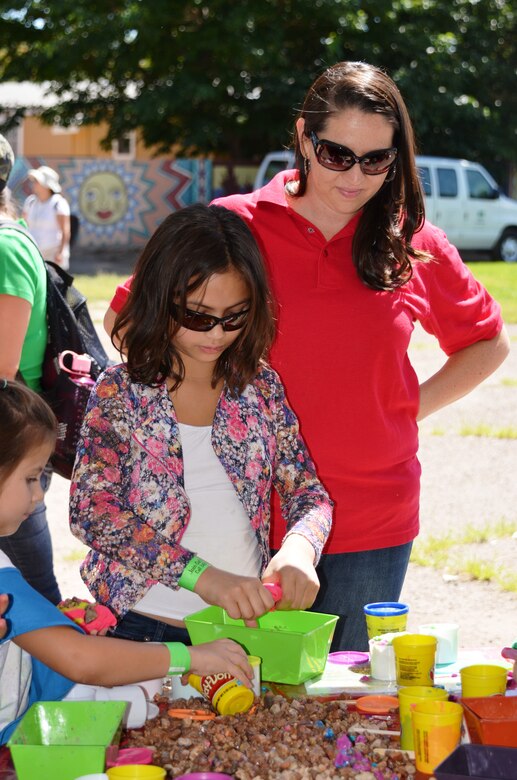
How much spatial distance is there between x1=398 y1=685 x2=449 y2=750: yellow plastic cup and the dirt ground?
1.96 m

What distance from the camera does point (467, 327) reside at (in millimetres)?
3383

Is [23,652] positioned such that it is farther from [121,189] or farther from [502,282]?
[121,189]

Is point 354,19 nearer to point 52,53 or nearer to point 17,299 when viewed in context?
point 52,53

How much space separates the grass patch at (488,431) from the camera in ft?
27.7

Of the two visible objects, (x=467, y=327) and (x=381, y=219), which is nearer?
(x=381, y=219)

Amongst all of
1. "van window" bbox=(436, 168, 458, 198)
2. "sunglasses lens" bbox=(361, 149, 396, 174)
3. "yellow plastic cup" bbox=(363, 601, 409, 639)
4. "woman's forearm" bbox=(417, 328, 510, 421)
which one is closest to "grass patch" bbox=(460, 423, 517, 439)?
"woman's forearm" bbox=(417, 328, 510, 421)

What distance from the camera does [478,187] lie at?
2181 cm

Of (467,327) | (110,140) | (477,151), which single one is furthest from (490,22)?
(467,327)

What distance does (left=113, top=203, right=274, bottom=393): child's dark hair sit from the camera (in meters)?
2.48

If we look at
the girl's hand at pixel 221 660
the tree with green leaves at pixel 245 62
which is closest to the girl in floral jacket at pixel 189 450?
the girl's hand at pixel 221 660

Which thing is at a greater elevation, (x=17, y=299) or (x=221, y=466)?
(x=17, y=299)

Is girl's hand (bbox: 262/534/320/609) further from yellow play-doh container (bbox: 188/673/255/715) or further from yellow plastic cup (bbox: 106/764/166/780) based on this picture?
yellow plastic cup (bbox: 106/764/166/780)

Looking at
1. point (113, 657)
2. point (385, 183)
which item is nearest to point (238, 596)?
point (113, 657)

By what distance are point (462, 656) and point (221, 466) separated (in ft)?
2.44
